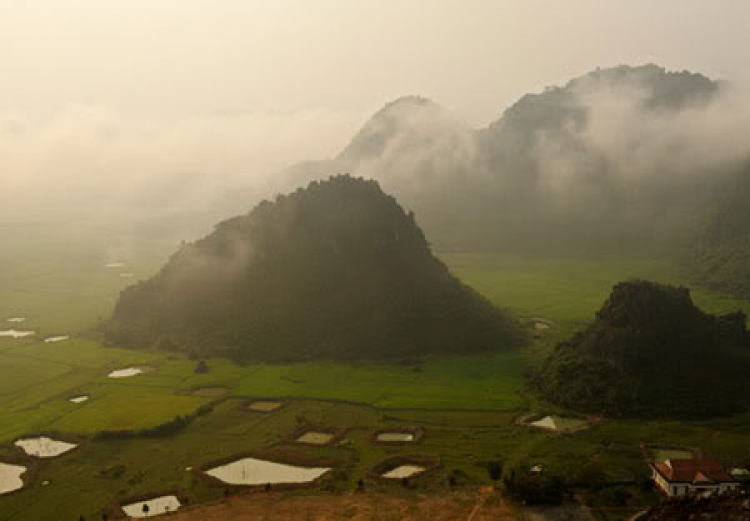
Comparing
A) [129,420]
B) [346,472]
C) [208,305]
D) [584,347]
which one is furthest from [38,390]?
[584,347]

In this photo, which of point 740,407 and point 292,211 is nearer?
point 740,407

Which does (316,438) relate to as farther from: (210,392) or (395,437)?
(210,392)

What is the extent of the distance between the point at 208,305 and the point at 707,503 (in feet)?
395

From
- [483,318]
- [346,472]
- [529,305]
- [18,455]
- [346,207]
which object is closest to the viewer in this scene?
[346,472]

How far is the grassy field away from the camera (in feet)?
235

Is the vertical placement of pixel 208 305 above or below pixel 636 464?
above

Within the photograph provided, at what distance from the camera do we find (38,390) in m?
104

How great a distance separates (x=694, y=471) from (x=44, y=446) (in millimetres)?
69184

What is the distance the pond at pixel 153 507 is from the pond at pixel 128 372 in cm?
4733

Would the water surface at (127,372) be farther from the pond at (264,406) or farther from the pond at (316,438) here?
the pond at (316,438)

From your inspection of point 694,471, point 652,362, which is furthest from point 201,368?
point 694,471

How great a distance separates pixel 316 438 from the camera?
272ft

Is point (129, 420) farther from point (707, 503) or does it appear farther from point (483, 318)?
point (707, 503)

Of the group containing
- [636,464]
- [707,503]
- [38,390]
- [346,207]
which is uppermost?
[346,207]
